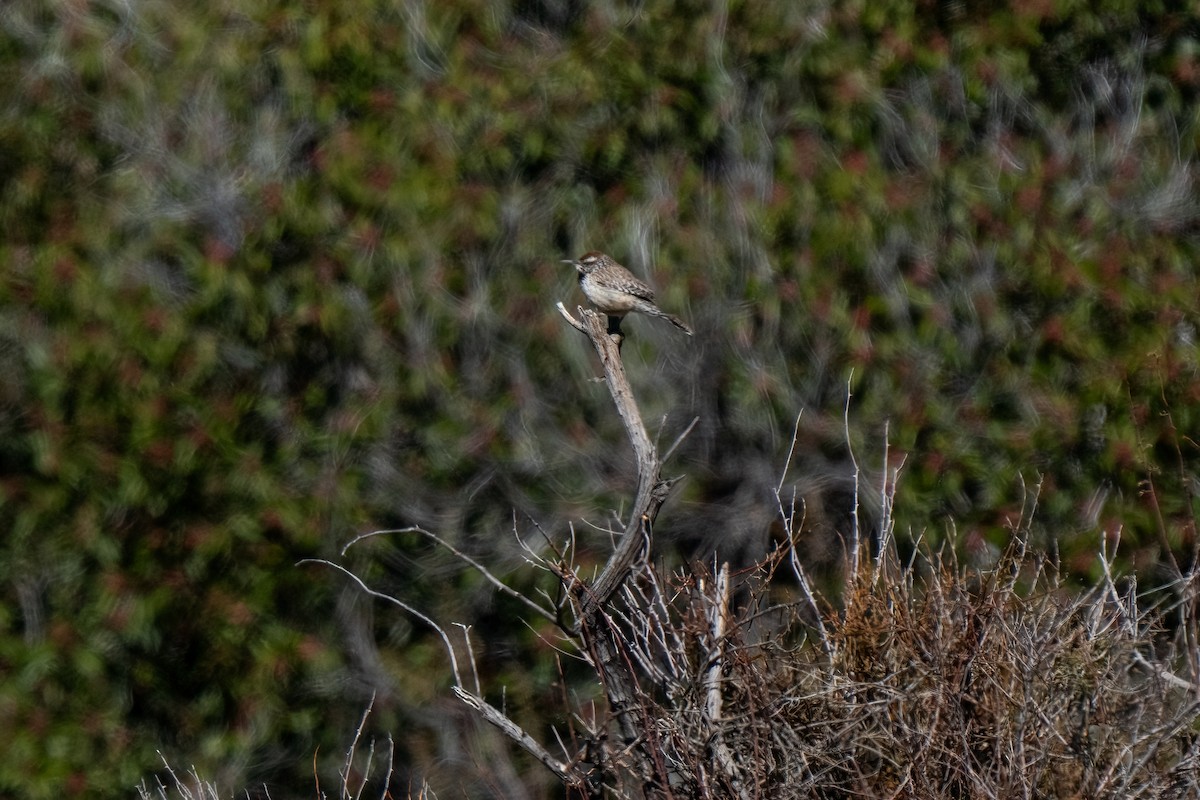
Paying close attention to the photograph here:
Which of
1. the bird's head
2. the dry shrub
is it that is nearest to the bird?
the bird's head

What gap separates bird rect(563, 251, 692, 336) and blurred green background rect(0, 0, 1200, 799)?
20cm

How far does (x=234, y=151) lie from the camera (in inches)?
245

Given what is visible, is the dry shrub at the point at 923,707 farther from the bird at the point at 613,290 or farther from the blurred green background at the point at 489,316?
the blurred green background at the point at 489,316

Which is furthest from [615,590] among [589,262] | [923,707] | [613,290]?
[589,262]

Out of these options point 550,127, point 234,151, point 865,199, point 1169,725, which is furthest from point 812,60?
point 1169,725

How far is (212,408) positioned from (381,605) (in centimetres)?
99

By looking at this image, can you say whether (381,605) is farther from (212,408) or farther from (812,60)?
(812,60)

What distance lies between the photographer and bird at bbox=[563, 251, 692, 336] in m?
5.96

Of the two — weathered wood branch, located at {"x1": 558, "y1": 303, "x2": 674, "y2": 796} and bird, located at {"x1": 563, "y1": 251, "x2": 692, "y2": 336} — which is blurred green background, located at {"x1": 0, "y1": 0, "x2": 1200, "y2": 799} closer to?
bird, located at {"x1": 563, "y1": 251, "x2": 692, "y2": 336}

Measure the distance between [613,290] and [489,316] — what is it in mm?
532

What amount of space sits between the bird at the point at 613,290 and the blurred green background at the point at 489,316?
0.65 ft

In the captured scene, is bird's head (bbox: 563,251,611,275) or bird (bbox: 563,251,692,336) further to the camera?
bird's head (bbox: 563,251,611,275)

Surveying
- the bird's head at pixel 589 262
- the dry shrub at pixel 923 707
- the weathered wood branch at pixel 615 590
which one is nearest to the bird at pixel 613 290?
the bird's head at pixel 589 262

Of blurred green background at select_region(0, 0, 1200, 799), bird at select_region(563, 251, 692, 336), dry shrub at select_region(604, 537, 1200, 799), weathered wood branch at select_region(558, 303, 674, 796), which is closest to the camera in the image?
dry shrub at select_region(604, 537, 1200, 799)
